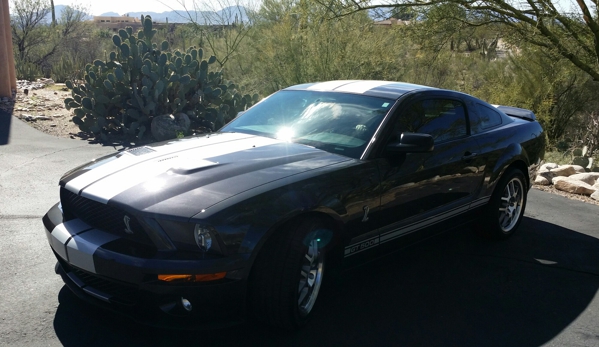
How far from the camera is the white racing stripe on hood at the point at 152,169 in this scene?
3590mm

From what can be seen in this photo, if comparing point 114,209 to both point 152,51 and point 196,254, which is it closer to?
point 196,254

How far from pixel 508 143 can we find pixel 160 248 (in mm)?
3764

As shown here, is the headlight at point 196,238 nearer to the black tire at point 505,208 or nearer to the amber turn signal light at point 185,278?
the amber turn signal light at point 185,278

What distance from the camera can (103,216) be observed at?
355 cm

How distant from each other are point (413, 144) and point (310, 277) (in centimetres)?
125

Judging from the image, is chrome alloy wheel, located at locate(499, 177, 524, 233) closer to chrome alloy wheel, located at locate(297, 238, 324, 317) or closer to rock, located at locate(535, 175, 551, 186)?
chrome alloy wheel, located at locate(297, 238, 324, 317)

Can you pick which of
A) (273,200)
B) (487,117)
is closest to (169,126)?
(487,117)

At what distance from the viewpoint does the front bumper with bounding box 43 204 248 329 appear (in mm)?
3158

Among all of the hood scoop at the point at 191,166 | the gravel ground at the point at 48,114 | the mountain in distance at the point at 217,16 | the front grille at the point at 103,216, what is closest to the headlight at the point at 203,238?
the front grille at the point at 103,216

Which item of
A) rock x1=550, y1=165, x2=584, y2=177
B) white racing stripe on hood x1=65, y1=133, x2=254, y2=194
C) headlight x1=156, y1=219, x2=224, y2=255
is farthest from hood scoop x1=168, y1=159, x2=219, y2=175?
rock x1=550, y1=165, x2=584, y2=177

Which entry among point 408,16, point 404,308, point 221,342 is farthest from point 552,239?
point 408,16

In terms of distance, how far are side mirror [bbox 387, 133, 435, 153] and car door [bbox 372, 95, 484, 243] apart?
0.10 m

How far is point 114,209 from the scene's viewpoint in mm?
3471

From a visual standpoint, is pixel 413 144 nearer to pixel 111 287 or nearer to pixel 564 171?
pixel 111 287
